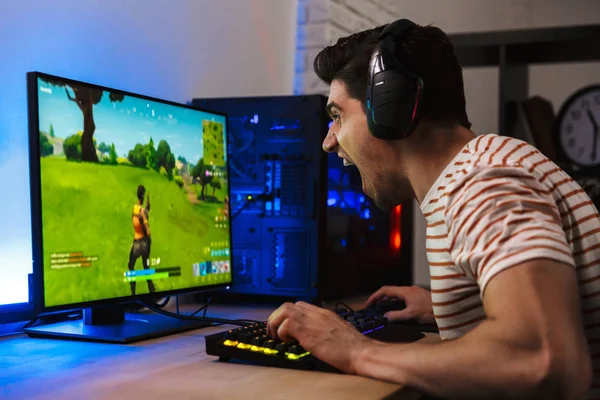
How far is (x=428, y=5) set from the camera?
10.7ft

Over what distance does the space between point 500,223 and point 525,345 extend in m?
0.14

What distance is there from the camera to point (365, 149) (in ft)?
3.72

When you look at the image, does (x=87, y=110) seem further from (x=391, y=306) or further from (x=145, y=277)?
(x=391, y=306)

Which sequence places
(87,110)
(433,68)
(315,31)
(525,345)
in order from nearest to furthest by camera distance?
(525,345)
(433,68)
(87,110)
(315,31)

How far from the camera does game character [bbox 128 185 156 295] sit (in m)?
1.28

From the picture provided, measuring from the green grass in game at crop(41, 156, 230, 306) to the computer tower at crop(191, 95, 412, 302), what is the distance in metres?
0.24

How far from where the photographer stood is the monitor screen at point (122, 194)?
113 centimetres

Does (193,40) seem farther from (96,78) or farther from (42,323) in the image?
(42,323)

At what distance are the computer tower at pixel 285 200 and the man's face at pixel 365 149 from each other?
0.47m

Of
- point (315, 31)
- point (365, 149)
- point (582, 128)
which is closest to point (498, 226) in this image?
point (365, 149)

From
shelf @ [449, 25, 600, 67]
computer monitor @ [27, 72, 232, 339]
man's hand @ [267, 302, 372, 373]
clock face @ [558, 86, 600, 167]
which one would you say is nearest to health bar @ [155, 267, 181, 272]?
computer monitor @ [27, 72, 232, 339]

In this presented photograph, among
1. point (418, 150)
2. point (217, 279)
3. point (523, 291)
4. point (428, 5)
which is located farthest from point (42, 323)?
point (428, 5)

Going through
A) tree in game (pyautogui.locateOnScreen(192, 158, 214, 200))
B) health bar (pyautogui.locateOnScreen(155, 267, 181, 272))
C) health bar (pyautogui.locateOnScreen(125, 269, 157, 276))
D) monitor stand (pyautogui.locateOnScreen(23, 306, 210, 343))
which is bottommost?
monitor stand (pyautogui.locateOnScreen(23, 306, 210, 343))

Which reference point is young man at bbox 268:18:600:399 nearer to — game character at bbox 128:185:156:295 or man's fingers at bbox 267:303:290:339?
man's fingers at bbox 267:303:290:339
